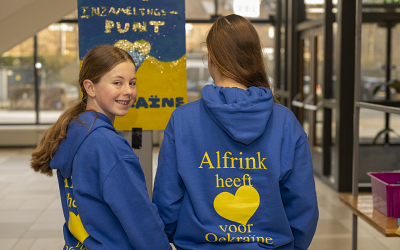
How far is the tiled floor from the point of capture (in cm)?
313

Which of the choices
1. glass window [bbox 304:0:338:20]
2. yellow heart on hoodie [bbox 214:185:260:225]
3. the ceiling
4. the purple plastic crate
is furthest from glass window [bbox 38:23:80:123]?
yellow heart on hoodie [bbox 214:185:260:225]

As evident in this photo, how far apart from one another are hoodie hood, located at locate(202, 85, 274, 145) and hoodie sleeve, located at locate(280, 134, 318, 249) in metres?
0.15

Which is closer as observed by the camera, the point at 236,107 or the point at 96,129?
the point at 236,107

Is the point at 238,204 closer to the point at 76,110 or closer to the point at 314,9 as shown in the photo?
the point at 76,110

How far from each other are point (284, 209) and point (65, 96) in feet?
25.5

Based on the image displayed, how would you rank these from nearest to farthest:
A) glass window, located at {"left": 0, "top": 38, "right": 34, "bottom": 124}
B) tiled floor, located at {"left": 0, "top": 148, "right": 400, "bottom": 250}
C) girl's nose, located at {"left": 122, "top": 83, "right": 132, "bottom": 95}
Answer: girl's nose, located at {"left": 122, "top": 83, "right": 132, "bottom": 95}, tiled floor, located at {"left": 0, "top": 148, "right": 400, "bottom": 250}, glass window, located at {"left": 0, "top": 38, "right": 34, "bottom": 124}

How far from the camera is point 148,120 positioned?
6.51 ft

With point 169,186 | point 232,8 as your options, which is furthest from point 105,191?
point 232,8

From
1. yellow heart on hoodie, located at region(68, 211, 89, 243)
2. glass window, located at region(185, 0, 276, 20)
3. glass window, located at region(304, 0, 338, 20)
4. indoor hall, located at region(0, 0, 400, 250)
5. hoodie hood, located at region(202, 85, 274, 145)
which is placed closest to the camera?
hoodie hood, located at region(202, 85, 274, 145)

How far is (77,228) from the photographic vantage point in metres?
1.17

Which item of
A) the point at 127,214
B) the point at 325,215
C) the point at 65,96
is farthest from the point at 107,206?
the point at 65,96

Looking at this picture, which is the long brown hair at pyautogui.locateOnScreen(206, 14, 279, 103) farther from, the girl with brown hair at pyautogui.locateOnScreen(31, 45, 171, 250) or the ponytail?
the ponytail

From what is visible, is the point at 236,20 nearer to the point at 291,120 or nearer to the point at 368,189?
the point at 291,120

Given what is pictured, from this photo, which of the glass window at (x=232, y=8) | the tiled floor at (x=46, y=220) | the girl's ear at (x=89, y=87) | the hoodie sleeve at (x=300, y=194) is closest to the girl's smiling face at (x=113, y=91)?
the girl's ear at (x=89, y=87)
